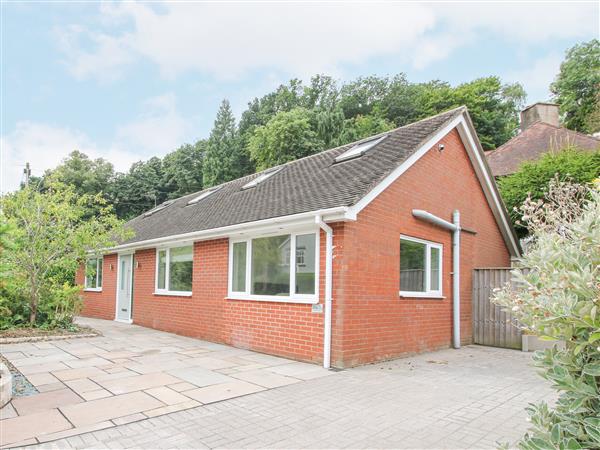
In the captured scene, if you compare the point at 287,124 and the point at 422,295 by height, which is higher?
the point at 287,124

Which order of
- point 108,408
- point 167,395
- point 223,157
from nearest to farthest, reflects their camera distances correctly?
point 108,408 → point 167,395 → point 223,157

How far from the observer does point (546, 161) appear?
14.6 meters

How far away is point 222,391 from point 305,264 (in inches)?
113

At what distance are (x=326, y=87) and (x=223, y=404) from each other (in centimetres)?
3713

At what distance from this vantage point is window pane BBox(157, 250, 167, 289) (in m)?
11.9

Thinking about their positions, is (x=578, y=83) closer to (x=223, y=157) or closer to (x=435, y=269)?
(x=223, y=157)

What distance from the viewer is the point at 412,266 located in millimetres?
8734

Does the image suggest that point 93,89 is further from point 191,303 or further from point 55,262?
point 191,303

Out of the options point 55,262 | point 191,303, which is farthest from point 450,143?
point 55,262

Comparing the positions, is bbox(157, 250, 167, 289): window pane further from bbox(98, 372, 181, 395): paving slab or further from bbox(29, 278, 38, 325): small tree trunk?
bbox(98, 372, 181, 395): paving slab

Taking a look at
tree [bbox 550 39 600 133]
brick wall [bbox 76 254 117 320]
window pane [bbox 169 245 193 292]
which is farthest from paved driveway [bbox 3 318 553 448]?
tree [bbox 550 39 600 133]

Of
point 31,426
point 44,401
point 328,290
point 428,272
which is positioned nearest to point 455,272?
point 428,272

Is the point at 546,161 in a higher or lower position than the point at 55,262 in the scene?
higher

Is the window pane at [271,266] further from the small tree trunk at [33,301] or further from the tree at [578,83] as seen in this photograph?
the tree at [578,83]
